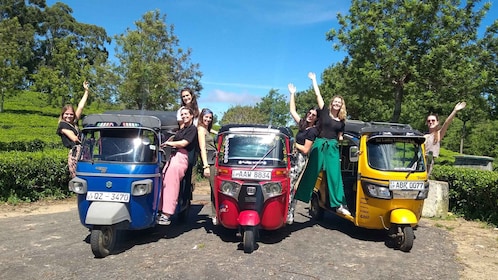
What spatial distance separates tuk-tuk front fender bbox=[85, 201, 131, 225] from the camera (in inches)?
212

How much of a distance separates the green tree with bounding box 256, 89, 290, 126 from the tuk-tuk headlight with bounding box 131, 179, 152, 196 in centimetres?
2858

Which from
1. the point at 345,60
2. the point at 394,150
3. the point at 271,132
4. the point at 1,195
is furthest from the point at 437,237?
the point at 345,60

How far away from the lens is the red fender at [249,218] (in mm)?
5852

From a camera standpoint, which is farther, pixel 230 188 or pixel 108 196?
pixel 230 188

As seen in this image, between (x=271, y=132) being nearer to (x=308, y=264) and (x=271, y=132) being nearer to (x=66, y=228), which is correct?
(x=308, y=264)

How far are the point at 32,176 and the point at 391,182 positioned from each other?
7.77 meters

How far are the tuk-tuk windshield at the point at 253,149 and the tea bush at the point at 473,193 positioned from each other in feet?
16.2

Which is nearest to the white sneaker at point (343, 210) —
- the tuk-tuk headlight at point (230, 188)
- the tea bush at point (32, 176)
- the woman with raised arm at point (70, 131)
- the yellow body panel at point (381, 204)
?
the yellow body panel at point (381, 204)

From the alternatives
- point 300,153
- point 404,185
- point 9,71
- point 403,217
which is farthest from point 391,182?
point 9,71

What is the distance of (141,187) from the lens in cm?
581

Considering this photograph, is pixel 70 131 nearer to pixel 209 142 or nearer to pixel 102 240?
pixel 209 142

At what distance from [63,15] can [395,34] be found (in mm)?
61926

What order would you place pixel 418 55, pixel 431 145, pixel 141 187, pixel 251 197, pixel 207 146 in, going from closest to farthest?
pixel 141 187
pixel 251 197
pixel 207 146
pixel 431 145
pixel 418 55

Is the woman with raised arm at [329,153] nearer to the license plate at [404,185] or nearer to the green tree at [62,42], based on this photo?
the license plate at [404,185]
